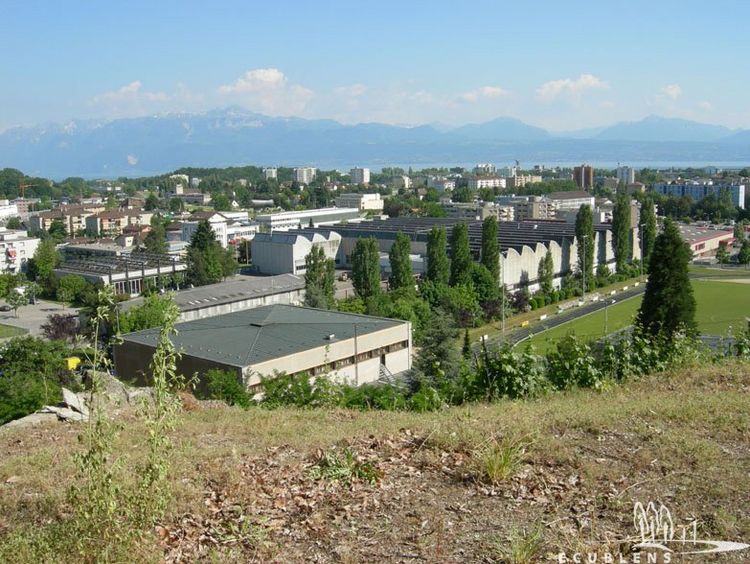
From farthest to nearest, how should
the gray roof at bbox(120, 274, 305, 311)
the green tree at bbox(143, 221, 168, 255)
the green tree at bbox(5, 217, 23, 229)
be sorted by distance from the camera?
1. the green tree at bbox(5, 217, 23, 229)
2. the green tree at bbox(143, 221, 168, 255)
3. the gray roof at bbox(120, 274, 305, 311)

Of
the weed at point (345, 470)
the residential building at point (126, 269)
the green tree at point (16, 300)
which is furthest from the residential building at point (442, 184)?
the weed at point (345, 470)

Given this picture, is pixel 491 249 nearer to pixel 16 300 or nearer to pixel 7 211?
pixel 16 300

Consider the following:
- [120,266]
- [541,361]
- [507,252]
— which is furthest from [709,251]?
[541,361]

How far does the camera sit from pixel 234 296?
21.6 metres

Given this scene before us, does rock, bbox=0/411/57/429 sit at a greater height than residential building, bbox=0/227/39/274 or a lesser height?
greater

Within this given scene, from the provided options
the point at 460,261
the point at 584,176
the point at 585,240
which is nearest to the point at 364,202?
the point at 584,176

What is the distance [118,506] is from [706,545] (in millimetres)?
1975

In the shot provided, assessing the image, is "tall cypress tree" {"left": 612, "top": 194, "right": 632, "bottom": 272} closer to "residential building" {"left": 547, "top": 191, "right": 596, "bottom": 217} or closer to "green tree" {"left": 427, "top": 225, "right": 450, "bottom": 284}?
"green tree" {"left": 427, "top": 225, "right": 450, "bottom": 284}

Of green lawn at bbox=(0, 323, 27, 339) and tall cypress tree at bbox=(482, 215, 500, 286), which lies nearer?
green lawn at bbox=(0, 323, 27, 339)

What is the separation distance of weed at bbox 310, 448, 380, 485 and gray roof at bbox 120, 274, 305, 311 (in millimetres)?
16615

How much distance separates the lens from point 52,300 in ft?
92.1

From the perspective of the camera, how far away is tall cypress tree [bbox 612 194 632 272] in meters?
29.2

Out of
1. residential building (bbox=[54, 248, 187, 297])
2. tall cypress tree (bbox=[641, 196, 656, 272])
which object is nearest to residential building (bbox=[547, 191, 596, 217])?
tall cypress tree (bbox=[641, 196, 656, 272])

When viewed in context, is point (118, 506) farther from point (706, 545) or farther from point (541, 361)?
point (541, 361)
